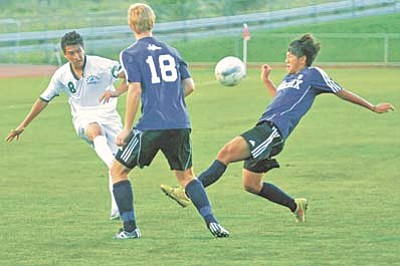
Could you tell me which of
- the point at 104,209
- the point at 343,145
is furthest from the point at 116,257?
the point at 343,145

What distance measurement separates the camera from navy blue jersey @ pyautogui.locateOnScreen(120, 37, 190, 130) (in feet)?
34.4

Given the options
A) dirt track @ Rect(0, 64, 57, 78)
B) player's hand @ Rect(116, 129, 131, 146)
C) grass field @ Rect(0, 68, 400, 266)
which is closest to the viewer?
grass field @ Rect(0, 68, 400, 266)

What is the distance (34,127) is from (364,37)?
91.6ft

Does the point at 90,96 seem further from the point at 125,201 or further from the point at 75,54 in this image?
the point at 125,201

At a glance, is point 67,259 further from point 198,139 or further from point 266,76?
point 198,139

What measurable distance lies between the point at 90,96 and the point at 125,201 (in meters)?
2.38

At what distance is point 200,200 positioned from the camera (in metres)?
10.7

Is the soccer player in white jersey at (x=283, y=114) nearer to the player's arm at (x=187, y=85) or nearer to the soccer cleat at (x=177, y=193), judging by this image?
the soccer cleat at (x=177, y=193)

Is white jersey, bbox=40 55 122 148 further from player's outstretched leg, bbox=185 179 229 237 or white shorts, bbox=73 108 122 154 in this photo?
player's outstretched leg, bbox=185 179 229 237

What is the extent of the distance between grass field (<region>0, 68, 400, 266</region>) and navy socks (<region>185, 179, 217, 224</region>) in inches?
7.5

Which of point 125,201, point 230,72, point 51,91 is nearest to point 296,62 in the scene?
point 230,72

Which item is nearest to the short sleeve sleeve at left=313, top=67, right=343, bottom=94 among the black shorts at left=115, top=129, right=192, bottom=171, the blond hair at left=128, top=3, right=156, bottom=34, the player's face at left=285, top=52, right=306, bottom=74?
the player's face at left=285, top=52, right=306, bottom=74

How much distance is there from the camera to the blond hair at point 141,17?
410 inches

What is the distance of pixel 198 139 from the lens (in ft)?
70.5
